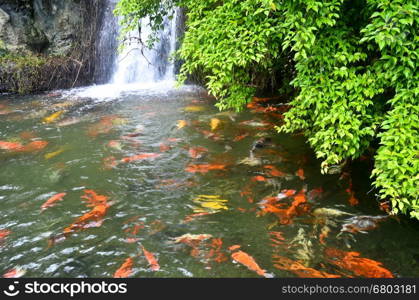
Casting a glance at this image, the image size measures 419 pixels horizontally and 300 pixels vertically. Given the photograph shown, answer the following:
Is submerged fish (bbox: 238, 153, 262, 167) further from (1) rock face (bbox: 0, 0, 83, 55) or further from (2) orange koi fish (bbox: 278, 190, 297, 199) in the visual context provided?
(1) rock face (bbox: 0, 0, 83, 55)

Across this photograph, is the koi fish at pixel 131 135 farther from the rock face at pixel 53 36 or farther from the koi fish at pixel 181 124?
the rock face at pixel 53 36

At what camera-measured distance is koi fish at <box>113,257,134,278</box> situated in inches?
146

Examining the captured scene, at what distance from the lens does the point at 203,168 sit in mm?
6027

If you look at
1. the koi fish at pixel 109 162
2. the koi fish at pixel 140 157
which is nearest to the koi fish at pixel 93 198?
the koi fish at pixel 109 162

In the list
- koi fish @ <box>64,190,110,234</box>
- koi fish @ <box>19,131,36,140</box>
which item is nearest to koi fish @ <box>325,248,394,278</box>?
koi fish @ <box>64,190,110,234</box>

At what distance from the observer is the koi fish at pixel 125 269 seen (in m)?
3.71

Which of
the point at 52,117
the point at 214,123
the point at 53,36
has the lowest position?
the point at 52,117

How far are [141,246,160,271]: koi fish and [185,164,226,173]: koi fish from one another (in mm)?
2055

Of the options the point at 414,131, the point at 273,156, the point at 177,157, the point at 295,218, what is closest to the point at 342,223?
the point at 295,218

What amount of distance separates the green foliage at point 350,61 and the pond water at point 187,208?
740 millimetres

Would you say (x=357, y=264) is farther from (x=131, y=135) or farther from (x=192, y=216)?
(x=131, y=135)

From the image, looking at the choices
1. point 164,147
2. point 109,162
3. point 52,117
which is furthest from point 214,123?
point 52,117

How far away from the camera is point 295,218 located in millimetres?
4605

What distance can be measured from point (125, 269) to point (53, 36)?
11671 mm
